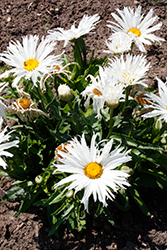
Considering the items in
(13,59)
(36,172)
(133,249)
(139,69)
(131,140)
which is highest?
(13,59)

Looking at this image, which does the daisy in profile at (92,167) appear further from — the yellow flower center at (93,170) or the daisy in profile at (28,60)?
the daisy in profile at (28,60)

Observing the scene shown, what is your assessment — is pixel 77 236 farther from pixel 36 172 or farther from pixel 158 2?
pixel 158 2

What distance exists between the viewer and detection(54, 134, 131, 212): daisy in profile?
1812 mm

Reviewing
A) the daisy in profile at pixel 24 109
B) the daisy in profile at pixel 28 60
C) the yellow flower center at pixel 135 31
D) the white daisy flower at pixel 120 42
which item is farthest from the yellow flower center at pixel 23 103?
Result: the yellow flower center at pixel 135 31

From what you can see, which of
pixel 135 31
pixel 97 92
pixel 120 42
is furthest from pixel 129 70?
pixel 135 31

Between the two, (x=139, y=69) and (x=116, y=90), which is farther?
(x=139, y=69)

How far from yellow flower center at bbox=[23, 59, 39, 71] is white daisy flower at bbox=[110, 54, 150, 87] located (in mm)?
681

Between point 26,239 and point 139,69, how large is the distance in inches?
77.5

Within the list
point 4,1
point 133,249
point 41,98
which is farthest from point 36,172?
point 4,1

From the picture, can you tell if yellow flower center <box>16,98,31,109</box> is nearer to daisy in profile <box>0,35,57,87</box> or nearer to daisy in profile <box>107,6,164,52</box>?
daisy in profile <box>0,35,57,87</box>

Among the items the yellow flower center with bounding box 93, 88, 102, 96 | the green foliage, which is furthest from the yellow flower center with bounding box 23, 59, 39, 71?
the yellow flower center with bounding box 93, 88, 102, 96

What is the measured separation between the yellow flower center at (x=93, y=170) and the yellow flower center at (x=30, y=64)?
98 centimetres

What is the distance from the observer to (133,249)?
246cm

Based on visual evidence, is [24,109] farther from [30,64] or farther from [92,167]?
[92,167]
